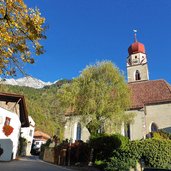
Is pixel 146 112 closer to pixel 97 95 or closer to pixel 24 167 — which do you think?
pixel 97 95

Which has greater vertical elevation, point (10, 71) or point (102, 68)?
point (102, 68)

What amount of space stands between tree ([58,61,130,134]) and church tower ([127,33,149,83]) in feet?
75.0

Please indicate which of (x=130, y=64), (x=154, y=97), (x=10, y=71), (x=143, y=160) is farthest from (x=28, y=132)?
(x=10, y=71)

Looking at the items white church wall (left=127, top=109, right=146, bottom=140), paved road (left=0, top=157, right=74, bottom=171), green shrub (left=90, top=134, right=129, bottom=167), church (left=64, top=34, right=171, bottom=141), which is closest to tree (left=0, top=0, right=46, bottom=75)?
paved road (left=0, top=157, right=74, bottom=171)

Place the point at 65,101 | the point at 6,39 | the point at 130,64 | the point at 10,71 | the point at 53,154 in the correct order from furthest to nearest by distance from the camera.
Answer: the point at 130,64
the point at 53,154
the point at 65,101
the point at 10,71
the point at 6,39

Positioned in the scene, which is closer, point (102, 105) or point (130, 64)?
point (102, 105)

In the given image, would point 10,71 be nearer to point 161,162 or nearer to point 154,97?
point 161,162

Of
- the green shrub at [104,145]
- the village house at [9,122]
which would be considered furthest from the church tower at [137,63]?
the village house at [9,122]

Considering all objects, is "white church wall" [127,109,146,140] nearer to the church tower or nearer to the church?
the church

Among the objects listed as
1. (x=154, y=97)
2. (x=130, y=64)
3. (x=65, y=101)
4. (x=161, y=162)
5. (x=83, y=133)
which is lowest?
(x=161, y=162)

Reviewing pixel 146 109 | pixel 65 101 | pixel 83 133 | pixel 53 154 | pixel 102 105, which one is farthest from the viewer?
pixel 83 133

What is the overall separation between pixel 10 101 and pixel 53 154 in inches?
341

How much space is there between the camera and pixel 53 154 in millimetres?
27609

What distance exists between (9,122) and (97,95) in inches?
400
